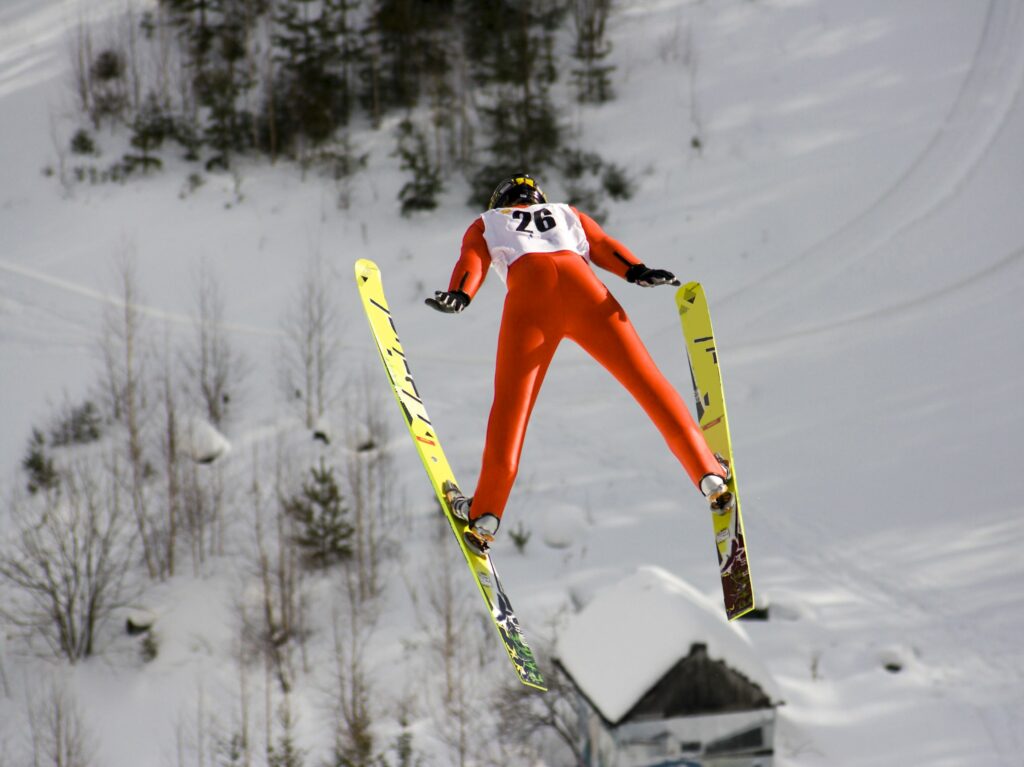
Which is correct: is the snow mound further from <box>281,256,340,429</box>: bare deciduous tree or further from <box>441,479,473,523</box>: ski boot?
<box>441,479,473,523</box>: ski boot

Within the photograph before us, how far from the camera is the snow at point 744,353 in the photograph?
58.7 feet

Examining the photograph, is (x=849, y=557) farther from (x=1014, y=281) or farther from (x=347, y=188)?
(x=347, y=188)

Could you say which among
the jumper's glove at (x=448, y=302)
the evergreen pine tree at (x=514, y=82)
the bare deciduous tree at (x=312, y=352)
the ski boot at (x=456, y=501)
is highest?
the evergreen pine tree at (x=514, y=82)

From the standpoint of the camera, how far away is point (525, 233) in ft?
15.9

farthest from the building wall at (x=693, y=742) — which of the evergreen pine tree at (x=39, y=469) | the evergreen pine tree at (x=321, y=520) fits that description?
the evergreen pine tree at (x=39, y=469)

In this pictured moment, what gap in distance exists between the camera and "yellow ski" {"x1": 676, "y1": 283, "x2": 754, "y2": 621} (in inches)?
199

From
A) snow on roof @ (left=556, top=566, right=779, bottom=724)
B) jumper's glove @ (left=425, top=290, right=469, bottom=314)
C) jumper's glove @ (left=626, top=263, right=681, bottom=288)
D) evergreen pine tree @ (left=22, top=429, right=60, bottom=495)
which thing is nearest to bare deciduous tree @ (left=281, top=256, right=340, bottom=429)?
evergreen pine tree @ (left=22, top=429, right=60, bottom=495)

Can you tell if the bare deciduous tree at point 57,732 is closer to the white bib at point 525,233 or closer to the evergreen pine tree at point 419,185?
the evergreen pine tree at point 419,185

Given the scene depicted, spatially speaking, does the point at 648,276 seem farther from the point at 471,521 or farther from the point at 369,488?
the point at 369,488

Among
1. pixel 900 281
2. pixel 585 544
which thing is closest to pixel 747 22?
pixel 900 281

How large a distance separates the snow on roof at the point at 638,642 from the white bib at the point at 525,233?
975cm

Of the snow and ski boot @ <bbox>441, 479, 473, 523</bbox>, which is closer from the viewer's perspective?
ski boot @ <bbox>441, 479, 473, 523</bbox>

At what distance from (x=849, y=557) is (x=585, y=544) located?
15.1 feet

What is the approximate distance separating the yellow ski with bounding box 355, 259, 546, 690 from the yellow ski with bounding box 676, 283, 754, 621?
1.04 meters
